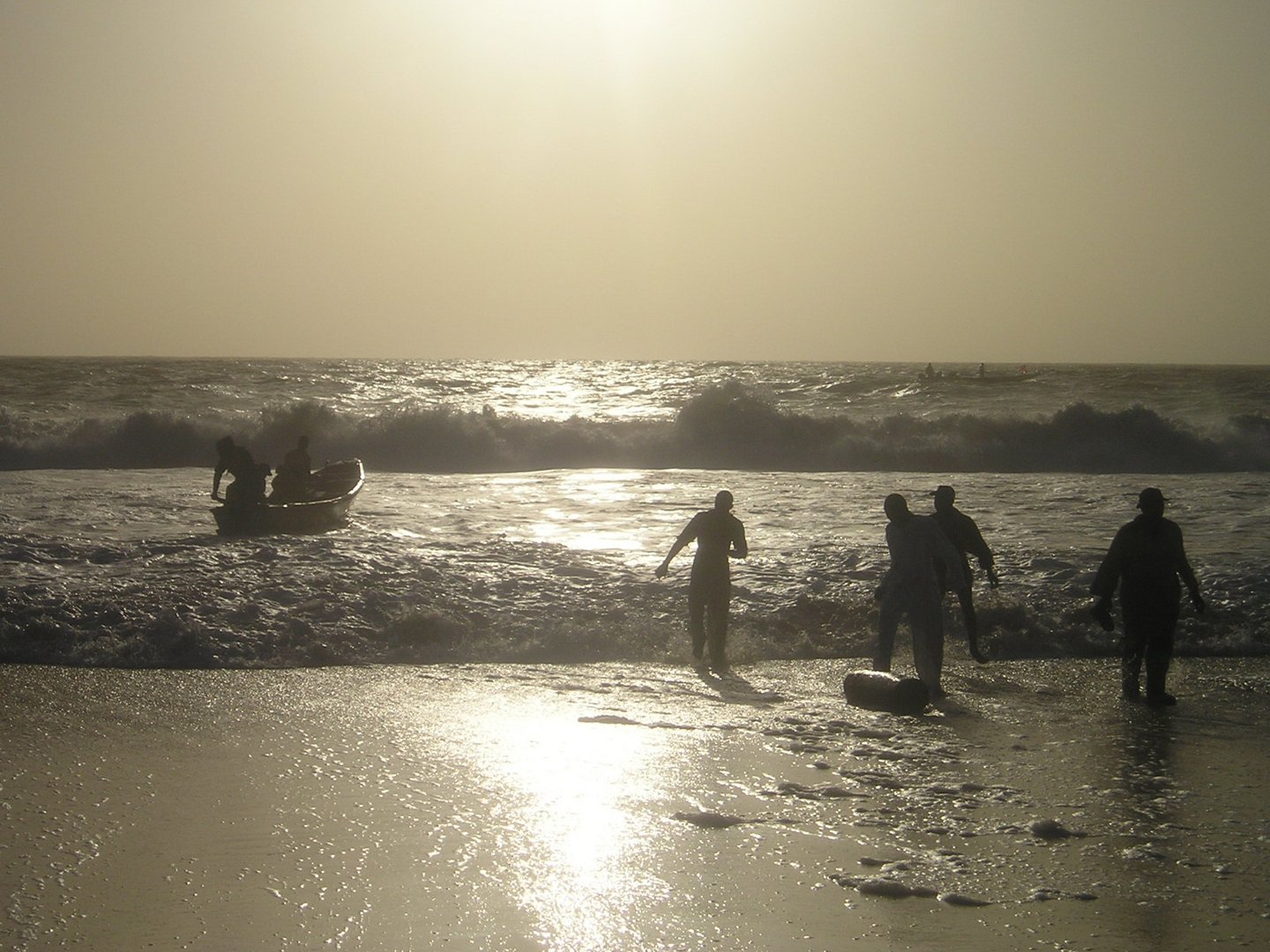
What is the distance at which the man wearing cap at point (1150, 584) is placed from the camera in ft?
30.9

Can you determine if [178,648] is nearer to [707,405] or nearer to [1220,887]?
[1220,887]

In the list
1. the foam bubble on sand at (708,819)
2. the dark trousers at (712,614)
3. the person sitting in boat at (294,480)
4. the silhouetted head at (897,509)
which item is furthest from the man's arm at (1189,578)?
the person sitting in boat at (294,480)

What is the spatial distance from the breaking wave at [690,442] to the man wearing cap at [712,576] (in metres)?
23.1

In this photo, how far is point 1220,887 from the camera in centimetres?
548

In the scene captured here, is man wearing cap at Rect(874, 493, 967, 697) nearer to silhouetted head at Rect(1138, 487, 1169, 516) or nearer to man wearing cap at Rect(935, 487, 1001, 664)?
man wearing cap at Rect(935, 487, 1001, 664)

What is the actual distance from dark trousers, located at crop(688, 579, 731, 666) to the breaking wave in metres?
23.2

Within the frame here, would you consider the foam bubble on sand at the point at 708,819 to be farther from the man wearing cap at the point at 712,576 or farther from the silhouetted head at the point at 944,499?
the silhouetted head at the point at 944,499

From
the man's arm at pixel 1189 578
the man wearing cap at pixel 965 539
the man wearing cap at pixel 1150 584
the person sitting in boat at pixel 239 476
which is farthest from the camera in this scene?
the person sitting in boat at pixel 239 476

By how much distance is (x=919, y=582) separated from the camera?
31.3 ft

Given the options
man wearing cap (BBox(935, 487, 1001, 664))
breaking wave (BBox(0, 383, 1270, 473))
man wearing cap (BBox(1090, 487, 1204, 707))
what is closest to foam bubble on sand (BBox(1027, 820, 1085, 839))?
man wearing cap (BBox(1090, 487, 1204, 707))

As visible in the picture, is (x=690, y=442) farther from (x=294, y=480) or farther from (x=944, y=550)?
(x=944, y=550)

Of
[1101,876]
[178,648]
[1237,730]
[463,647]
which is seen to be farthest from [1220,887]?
[178,648]

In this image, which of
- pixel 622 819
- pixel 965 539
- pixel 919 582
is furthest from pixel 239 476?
pixel 622 819

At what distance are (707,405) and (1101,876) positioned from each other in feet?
110
